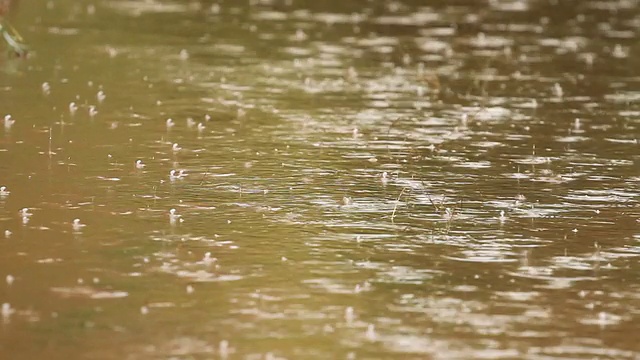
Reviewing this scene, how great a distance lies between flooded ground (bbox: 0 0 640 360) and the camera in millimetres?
7074

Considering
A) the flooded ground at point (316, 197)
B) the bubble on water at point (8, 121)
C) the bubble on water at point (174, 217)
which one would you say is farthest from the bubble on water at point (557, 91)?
the bubble on water at point (174, 217)

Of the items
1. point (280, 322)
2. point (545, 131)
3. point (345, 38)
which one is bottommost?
point (280, 322)

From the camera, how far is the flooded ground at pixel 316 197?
707cm

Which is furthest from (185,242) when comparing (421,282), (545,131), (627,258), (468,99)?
(468,99)

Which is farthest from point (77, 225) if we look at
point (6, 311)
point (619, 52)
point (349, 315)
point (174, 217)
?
point (619, 52)

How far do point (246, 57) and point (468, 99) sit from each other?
356 centimetres

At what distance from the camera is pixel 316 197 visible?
10.1 m

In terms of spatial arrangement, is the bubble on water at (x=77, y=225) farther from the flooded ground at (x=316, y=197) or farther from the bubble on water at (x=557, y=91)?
the bubble on water at (x=557, y=91)

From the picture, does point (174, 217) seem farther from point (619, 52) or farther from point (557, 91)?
point (619, 52)

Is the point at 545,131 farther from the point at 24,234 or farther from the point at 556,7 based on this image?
the point at 556,7

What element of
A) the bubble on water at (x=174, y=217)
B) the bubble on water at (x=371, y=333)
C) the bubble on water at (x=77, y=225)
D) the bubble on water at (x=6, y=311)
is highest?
the bubble on water at (x=174, y=217)

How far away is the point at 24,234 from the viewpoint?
8742mm

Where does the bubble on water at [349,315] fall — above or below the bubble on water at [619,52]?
below

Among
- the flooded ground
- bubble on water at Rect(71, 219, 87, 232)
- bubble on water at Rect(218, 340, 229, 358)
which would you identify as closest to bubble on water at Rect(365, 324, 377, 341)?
the flooded ground
